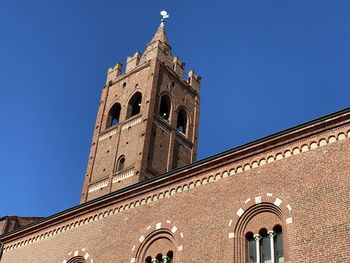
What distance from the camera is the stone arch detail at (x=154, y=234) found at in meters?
17.8

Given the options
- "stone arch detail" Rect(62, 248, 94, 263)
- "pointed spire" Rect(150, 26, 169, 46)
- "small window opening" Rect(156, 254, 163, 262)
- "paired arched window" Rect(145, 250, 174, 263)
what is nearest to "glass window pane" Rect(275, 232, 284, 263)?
"paired arched window" Rect(145, 250, 174, 263)

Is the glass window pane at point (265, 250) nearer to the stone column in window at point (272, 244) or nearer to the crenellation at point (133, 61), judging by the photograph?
the stone column in window at point (272, 244)

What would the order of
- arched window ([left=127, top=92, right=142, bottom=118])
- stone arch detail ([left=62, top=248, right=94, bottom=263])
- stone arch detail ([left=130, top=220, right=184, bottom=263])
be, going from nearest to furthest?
stone arch detail ([left=130, top=220, right=184, bottom=263]) < stone arch detail ([left=62, top=248, right=94, bottom=263]) < arched window ([left=127, top=92, right=142, bottom=118])

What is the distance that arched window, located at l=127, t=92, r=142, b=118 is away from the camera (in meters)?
40.8

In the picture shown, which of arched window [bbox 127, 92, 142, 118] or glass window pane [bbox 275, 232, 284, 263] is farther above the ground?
arched window [bbox 127, 92, 142, 118]

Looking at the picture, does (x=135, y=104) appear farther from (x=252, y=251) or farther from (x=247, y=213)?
(x=252, y=251)

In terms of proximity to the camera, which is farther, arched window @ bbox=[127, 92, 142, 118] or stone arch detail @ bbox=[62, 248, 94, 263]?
arched window @ bbox=[127, 92, 142, 118]

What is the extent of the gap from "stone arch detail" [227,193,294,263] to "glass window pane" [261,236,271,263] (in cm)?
62

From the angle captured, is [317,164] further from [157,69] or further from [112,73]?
[112,73]

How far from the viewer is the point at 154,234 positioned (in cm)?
1867

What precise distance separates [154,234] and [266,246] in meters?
4.78

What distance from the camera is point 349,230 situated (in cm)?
1371

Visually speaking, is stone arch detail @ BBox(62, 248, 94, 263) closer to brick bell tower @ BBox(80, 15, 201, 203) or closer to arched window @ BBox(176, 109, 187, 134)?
brick bell tower @ BBox(80, 15, 201, 203)

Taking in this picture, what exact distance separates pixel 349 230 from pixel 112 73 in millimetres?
34377
